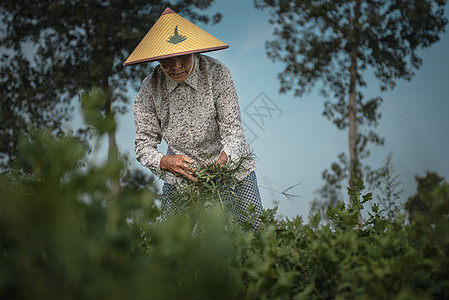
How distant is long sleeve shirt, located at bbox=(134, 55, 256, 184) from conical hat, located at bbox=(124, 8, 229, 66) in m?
0.21

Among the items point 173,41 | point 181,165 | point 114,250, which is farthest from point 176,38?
point 114,250

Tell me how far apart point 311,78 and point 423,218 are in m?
9.37

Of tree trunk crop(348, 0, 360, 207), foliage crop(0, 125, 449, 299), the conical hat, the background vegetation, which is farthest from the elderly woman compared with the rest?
tree trunk crop(348, 0, 360, 207)

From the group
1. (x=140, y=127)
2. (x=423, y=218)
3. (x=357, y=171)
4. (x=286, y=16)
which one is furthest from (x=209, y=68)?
(x=286, y=16)

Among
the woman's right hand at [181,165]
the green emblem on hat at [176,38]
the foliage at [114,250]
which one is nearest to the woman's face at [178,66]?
the green emblem on hat at [176,38]

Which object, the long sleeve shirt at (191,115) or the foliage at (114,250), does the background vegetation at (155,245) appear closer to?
the foliage at (114,250)

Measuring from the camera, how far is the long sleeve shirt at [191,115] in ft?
9.98

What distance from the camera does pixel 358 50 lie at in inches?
414

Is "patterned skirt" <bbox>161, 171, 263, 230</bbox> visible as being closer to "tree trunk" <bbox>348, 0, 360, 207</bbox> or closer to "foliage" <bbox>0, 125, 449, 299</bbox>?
"foliage" <bbox>0, 125, 449, 299</bbox>

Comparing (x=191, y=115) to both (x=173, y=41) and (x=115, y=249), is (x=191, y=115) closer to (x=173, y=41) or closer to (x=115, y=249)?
(x=173, y=41)

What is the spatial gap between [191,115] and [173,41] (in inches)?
22.3

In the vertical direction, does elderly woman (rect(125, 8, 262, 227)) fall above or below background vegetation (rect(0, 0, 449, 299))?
above

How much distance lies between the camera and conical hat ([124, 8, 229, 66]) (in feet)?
9.18

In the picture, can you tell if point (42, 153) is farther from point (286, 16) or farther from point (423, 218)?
point (286, 16)
